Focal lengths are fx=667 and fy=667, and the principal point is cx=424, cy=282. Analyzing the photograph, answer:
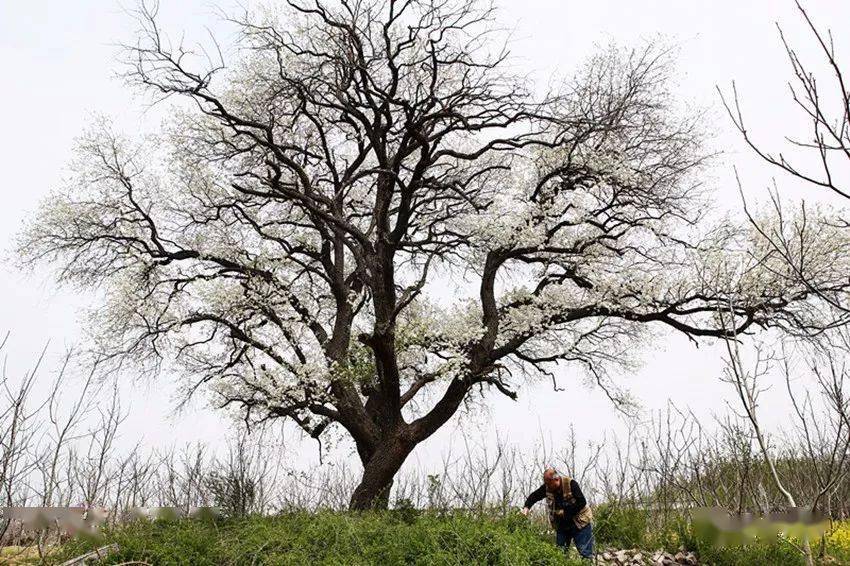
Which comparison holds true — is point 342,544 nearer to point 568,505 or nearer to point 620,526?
point 568,505

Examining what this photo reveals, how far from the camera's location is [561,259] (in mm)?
12047

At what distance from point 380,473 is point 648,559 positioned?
462cm

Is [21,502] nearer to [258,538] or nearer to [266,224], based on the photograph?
[258,538]

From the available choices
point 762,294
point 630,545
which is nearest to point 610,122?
Answer: point 762,294

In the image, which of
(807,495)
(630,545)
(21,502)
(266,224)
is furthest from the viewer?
(266,224)

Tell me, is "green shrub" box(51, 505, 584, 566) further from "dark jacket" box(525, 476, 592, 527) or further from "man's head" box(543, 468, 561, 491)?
"man's head" box(543, 468, 561, 491)

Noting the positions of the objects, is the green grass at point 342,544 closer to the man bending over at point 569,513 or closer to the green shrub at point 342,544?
the green shrub at point 342,544

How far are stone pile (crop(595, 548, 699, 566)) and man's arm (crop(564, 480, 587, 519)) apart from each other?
0.55 meters

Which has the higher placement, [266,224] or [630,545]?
[266,224]

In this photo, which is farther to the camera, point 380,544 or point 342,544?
point 342,544

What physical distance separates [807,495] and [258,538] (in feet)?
26.6

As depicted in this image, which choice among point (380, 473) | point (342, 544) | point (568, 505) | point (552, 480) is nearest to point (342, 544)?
point (342, 544)

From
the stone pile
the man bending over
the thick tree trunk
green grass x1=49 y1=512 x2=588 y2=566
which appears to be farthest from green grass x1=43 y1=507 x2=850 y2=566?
the thick tree trunk

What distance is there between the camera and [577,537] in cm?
815
